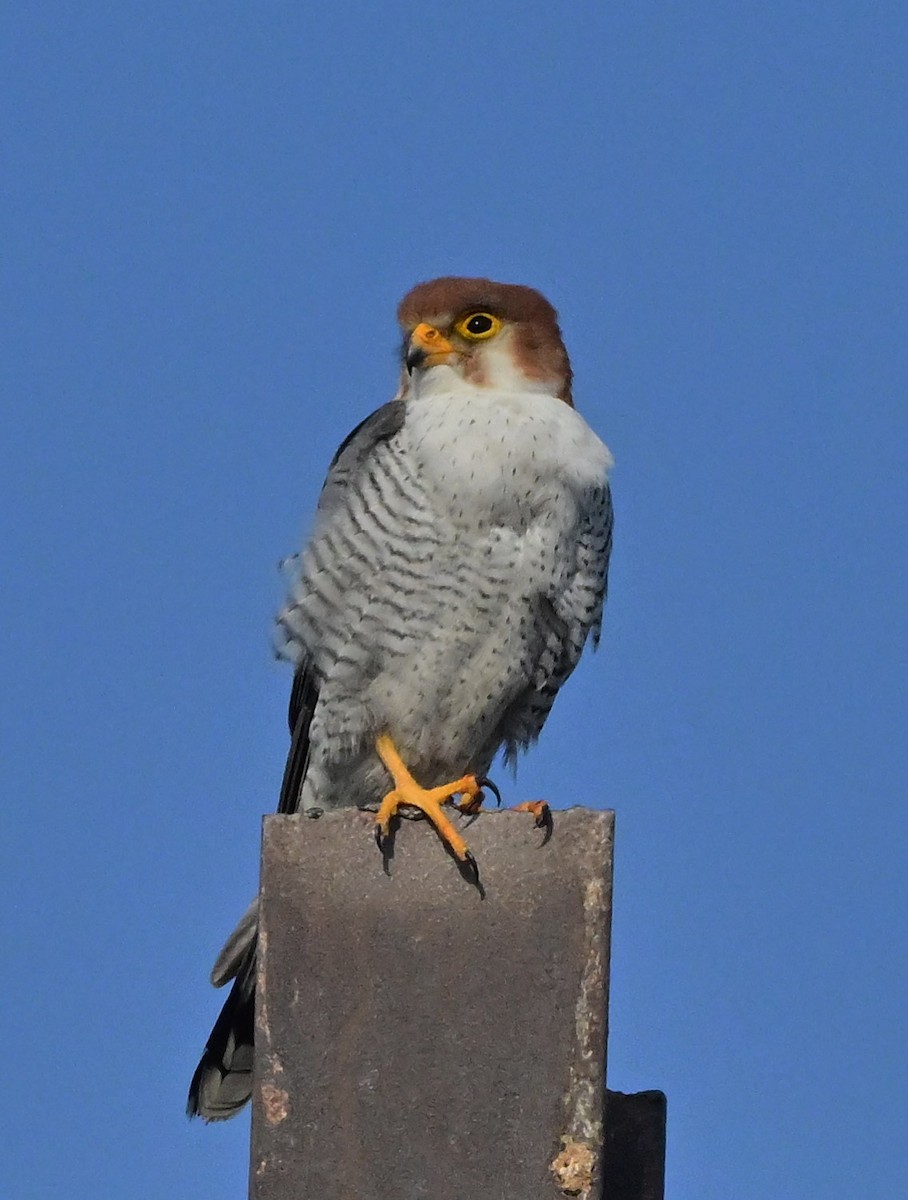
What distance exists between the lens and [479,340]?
5.70m

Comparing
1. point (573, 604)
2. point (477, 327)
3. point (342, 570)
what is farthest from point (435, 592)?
point (477, 327)

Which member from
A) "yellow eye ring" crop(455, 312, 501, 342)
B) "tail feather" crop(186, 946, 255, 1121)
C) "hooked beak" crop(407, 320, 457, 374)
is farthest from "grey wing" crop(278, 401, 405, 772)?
"tail feather" crop(186, 946, 255, 1121)

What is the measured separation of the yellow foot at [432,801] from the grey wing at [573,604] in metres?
0.36

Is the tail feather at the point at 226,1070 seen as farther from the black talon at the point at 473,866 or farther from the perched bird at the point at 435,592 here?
the black talon at the point at 473,866

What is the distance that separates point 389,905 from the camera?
3.84m

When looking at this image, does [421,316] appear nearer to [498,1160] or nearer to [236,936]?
[236,936]

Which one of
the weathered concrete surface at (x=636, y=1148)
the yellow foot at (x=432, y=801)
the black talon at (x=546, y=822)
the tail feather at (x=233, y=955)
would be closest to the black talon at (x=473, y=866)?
the yellow foot at (x=432, y=801)

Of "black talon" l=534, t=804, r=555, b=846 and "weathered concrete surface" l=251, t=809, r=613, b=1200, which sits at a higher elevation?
"black talon" l=534, t=804, r=555, b=846

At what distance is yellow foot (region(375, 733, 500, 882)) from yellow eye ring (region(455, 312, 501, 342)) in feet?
4.08

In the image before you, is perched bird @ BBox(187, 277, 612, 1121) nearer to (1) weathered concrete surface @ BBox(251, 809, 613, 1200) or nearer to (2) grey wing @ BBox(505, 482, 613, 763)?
(2) grey wing @ BBox(505, 482, 613, 763)

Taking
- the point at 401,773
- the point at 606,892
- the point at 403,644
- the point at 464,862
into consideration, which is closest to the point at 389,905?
the point at 464,862


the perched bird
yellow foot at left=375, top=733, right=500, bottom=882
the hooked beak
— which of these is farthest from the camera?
the hooked beak

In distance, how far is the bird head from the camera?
563 centimetres

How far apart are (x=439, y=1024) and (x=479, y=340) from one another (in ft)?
8.42
